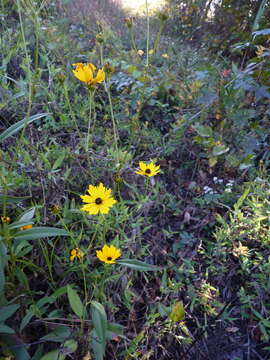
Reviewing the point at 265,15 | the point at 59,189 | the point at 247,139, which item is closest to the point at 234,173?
the point at 247,139

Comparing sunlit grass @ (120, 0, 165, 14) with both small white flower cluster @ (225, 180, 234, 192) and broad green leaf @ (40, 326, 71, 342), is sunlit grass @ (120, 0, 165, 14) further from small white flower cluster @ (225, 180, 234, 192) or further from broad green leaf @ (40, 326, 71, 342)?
broad green leaf @ (40, 326, 71, 342)

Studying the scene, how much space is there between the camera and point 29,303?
0.82m

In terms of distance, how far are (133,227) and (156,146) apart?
634 millimetres

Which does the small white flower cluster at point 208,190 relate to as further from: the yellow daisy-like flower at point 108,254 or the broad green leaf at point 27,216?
the broad green leaf at point 27,216

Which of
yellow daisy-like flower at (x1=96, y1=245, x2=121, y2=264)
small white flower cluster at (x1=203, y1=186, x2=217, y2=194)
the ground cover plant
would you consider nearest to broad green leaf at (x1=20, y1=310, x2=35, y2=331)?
the ground cover plant

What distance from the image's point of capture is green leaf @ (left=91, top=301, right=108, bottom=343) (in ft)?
2.28

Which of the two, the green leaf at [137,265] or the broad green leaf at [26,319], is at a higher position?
the green leaf at [137,265]

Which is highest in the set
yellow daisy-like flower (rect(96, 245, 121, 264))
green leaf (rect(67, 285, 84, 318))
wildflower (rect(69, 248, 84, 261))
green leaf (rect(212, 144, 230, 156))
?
green leaf (rect(212, 144, 230, 156))

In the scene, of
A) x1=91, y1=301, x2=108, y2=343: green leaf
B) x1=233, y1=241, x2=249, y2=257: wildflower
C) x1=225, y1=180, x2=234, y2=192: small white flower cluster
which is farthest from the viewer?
x1=225, y1=180, x2=234, y2=192: small white flower cluster

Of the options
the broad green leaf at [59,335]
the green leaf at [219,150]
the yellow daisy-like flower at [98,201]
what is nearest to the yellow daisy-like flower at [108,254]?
the yellow daisy-like flower at [98,201]

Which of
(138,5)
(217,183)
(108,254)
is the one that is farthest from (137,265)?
(138,5)

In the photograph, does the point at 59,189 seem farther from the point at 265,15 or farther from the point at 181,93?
the point at 265,15

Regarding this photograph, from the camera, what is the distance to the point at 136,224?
3.67ft

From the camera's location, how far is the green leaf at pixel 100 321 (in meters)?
0.69
